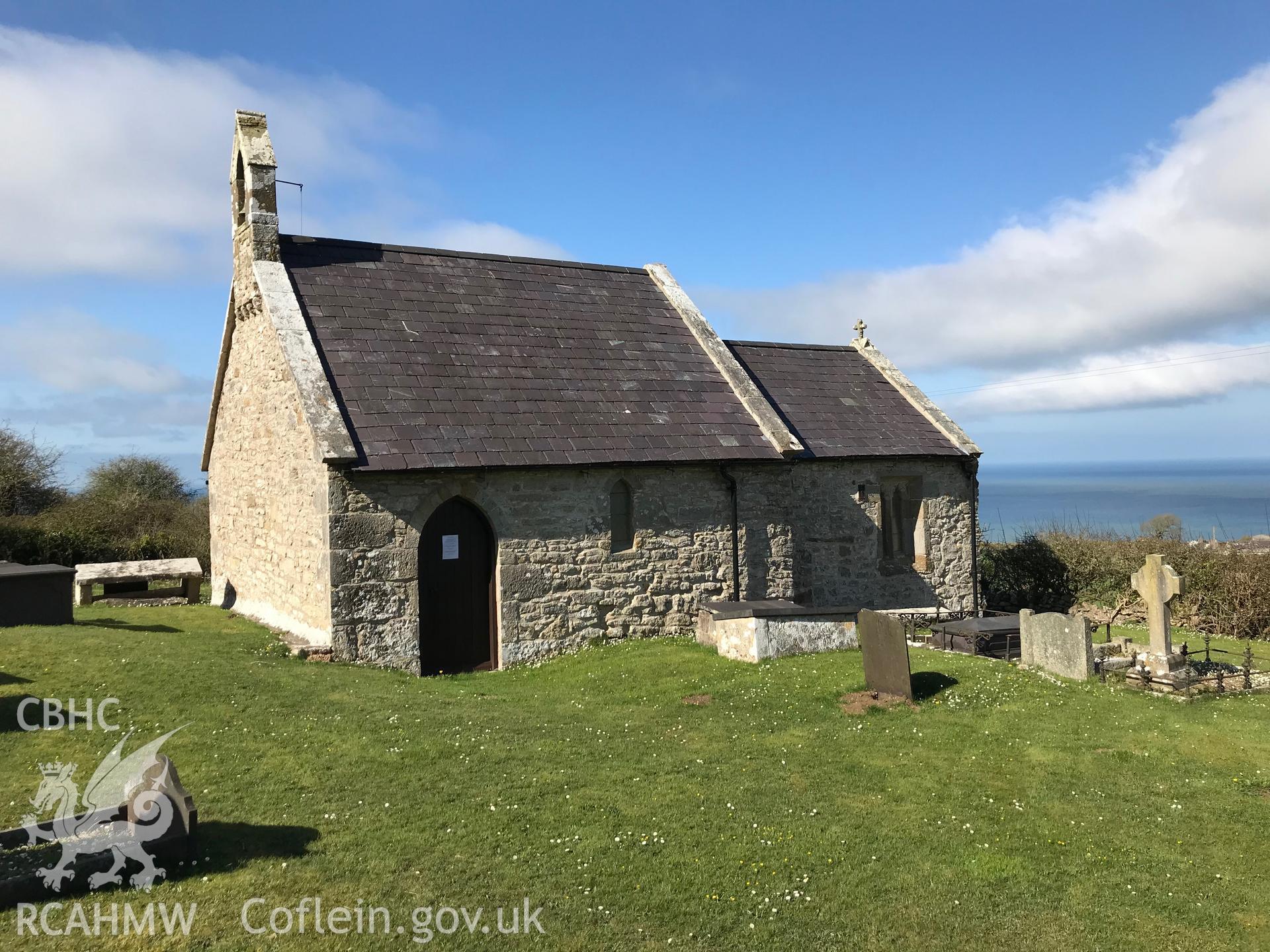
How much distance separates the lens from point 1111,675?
13.8 metres

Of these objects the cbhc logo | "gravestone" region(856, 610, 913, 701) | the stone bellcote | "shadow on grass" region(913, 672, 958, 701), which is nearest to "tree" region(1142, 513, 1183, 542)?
"shadow on grass" region(913, 672, 958, 701)

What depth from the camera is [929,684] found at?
13062 mm

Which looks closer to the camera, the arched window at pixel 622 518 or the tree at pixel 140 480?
the arched window at pixel 622 518

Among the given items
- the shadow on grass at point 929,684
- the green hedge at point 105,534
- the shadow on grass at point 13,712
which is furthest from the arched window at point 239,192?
the shadow on grass at point 929,684

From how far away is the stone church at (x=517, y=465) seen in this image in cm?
1516

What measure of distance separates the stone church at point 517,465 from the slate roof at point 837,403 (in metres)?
0.12

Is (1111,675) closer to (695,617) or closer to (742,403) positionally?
(695,617)

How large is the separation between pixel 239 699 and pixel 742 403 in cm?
1229

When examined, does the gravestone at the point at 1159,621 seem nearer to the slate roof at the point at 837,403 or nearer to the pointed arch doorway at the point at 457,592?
the slate roof at the point at 837,403

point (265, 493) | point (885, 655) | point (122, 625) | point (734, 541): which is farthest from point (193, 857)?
point (734, 541)

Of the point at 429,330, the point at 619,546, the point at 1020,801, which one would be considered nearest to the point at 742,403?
the point at 619,546

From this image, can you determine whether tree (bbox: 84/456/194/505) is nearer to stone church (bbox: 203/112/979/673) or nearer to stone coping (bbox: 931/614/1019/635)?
stone church (bbox: 203/112/979/673)

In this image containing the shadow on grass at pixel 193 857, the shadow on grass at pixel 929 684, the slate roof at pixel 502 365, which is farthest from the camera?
the slate roof at pixel 502 365

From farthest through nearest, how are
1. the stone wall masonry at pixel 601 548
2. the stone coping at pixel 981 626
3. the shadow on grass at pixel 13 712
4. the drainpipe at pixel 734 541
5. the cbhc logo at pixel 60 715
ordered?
the drainpipe at pixel 734 541 → the stone coping at pixel 981 626 → the stone wall masonry at pixel 601 548 → the cbhc logo at pixel 60 715 → the shadow on grass at pixel 13 712
